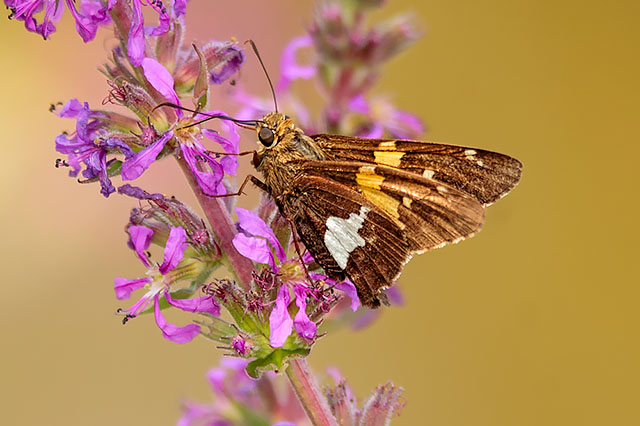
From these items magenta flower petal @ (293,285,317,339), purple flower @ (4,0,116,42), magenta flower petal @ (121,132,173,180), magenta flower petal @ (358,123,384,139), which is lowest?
magenta flower petal @ (293,285,317,339)

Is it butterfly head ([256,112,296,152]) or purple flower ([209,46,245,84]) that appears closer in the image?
purple flower ([209,46,245,84])

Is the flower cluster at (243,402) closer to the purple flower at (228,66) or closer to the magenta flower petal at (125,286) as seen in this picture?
the magenta flower petal at (125,286)

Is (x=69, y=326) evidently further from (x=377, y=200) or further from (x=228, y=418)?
(x=377, y=200)

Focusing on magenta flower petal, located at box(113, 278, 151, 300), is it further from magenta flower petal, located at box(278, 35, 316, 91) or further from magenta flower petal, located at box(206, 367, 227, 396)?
magenta flower petal, located at box(278, 35, 316, 91)

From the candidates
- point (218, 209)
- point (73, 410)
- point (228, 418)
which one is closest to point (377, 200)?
point (218, 209)

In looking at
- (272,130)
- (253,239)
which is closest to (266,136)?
(272,130)

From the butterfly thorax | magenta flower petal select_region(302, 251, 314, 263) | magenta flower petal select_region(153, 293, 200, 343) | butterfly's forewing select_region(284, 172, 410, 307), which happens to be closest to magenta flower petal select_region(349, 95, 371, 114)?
the butterfly thorax

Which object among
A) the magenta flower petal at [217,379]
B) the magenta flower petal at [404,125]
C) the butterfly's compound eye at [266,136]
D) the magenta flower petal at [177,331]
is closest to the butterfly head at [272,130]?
the butterfly's compound eye at [266,136]
